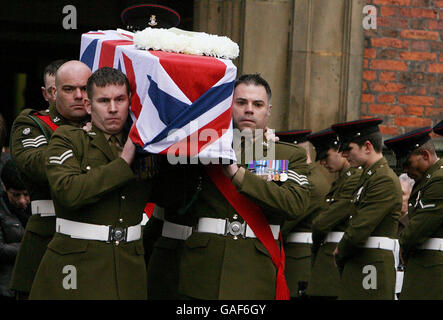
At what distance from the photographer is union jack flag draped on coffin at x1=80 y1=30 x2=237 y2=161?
12.5 feet

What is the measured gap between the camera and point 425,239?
5.51 m

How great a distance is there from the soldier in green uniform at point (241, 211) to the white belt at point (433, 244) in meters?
1.65

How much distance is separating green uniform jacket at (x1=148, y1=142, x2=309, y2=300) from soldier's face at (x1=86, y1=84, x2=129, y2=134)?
18.3 inches

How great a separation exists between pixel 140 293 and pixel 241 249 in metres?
0.54

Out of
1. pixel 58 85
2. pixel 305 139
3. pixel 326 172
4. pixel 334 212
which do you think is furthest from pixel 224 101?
pixel 326 172

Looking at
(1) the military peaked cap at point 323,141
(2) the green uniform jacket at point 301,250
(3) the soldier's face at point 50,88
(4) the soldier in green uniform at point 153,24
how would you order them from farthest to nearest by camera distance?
(1) the military peaked cap at point 323,141
(2) the green uniform jacket at point 301,250
(3) the soldier's face at point 50,88
(4) the soldier in green uniform at point 153,24

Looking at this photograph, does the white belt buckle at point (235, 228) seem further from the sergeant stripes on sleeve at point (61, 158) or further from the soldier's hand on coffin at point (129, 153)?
the sergeant stripes on sleeve at point (61, 158)

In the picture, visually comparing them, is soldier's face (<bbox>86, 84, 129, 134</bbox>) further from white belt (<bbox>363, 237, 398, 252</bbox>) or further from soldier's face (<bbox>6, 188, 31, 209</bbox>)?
white belt (<bbox>363, 237, 398, 252</bbox>)

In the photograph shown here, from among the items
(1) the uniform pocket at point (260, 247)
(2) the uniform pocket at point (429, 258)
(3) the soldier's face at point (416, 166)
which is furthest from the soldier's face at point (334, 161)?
(1) the uniform pocket at point (260, 247)

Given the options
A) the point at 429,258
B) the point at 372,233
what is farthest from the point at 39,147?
the point at 429,258

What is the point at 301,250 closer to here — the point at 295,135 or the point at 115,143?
the point at 295,135

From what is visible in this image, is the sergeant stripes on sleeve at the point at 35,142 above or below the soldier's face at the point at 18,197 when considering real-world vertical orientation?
above

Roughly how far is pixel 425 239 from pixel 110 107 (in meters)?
2.60

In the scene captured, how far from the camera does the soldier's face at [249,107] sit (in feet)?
13.8
